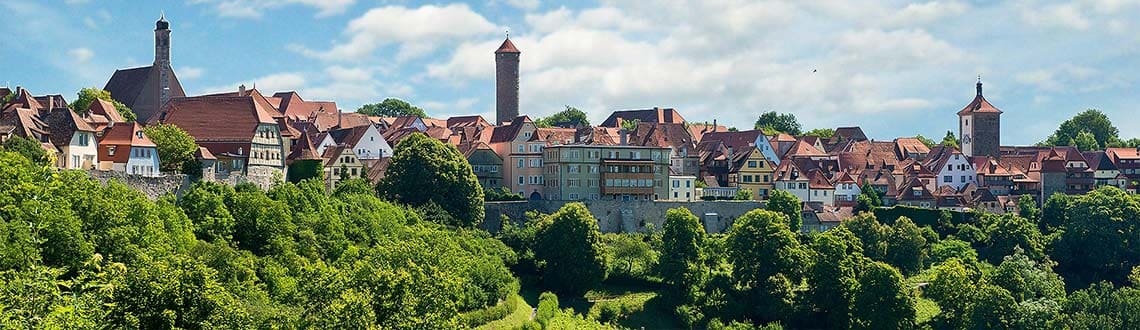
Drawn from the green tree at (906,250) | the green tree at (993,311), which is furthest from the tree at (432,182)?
the green tree at (993,311)

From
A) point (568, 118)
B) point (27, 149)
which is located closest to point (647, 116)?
point (568, 118)

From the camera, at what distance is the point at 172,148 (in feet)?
221

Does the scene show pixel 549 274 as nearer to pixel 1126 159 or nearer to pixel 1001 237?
pixel 1001 237

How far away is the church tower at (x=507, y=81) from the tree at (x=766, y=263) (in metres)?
44.8

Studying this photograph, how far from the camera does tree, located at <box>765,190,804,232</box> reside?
83.0 metres

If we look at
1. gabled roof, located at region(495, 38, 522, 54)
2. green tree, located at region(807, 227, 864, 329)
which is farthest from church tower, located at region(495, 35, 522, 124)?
green tree, located at region(807, 227, 864, 329)

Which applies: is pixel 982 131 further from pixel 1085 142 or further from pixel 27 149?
pixel 27 149

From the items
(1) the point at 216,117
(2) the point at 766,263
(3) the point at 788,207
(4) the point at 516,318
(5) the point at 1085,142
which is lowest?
(4) the point at 516,318

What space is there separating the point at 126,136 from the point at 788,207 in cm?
3693

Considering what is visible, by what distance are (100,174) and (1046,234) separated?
55.7 metres

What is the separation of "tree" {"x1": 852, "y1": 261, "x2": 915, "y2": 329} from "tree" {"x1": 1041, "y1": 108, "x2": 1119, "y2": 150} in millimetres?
75539

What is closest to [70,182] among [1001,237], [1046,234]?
[1001,237]

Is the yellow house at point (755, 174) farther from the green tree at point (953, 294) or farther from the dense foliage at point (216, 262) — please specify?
the dense foliage at point (216, 262)

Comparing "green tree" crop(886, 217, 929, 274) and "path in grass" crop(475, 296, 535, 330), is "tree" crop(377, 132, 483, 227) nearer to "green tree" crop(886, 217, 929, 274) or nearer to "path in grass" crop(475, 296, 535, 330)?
"path in grass" crop(475, 296, 535, 330)
